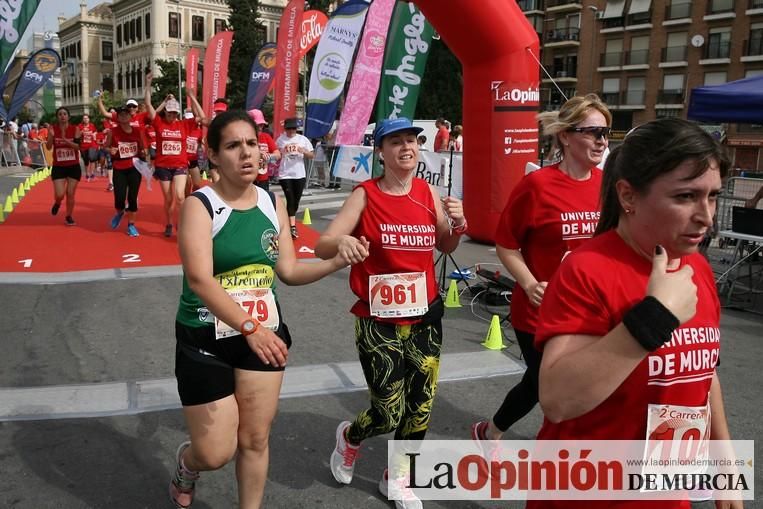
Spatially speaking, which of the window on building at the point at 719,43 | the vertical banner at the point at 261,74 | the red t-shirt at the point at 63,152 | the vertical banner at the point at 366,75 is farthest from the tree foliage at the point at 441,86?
the red t-shirt at the point at 63,152

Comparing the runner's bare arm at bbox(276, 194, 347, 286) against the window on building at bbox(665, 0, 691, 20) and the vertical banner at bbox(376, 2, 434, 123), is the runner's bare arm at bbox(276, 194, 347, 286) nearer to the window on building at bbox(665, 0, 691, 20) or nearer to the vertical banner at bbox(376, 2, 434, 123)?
the vertical banner at bbox(376, 2, 434, 123)

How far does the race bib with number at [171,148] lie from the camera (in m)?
9.77

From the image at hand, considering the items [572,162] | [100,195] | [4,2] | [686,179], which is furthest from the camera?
[100,195]

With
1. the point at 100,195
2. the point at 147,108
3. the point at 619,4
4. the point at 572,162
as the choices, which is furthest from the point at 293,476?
the point at 619,4

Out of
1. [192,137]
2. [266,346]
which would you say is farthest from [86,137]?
[266,346]

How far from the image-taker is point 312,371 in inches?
195

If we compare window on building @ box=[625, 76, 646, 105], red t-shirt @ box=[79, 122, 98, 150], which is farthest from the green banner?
window on building @ box=[625, 76, 646, 105]

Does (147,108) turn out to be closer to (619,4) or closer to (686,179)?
(686,179)

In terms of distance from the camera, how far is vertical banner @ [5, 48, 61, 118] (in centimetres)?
1956

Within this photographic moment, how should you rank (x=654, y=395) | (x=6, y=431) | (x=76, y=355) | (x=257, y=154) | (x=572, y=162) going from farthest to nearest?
(x=76, y=355) < (x=6, y=431) < (x=572, y=162) < (x=257, y=154) < (x=654, y=395)

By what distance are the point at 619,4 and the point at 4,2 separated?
183 ft

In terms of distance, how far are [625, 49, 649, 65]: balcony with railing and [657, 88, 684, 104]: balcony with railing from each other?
115 inches

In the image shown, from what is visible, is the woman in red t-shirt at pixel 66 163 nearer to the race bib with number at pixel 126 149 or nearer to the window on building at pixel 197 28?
the race bib with number at pixel 126 149

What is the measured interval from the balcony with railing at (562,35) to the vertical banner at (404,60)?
2019 inches
